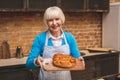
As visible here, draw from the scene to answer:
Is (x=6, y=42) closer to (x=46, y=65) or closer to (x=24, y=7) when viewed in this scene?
(x=24, y=7)

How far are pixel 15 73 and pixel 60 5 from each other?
1451mm

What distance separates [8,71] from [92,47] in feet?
7.21

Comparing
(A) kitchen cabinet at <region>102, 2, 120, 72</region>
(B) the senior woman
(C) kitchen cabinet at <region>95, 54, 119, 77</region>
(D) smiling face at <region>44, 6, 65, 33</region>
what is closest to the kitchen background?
(A) kitchen cabinet at <region>102, 2, 120, 72</region>

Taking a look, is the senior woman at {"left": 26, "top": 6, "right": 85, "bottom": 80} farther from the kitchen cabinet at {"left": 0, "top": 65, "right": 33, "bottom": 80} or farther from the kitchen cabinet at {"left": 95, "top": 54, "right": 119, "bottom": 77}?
the kitchen cabinet at {"left": 95, "top": 54, "right": 119, "bottom": 77}

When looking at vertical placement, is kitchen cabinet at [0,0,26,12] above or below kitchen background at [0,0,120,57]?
above

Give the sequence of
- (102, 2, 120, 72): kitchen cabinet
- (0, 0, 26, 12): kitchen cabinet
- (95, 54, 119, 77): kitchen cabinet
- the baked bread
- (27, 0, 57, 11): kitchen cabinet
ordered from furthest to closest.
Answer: (102, 2, 120, 72): kitchen cabinet → (95, 54, 119, 77): kitchen cabinet → (27, 0, 57, 11): kitchen cabinet → (0, 0, 26, 12): kitchen cabinet → the baked bread

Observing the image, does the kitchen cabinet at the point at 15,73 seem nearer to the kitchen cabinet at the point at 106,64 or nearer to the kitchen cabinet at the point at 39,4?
the kitchen cabinet at the point at 39,4

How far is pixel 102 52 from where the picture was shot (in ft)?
15.7

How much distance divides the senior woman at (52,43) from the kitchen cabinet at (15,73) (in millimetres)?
1241

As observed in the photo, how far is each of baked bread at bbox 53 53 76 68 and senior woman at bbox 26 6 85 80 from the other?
8 centimetres

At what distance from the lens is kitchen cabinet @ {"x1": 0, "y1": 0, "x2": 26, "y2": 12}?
12.5ft

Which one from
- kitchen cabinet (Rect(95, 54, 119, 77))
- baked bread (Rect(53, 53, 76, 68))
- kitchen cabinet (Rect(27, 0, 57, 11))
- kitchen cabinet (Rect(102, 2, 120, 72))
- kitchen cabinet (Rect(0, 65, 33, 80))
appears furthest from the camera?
kitchen cabinet (Rect(102, 2, 120, 72))

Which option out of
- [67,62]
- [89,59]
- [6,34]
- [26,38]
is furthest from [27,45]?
[67,62]

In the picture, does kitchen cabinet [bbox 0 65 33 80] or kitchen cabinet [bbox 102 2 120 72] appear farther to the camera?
kitchen cabinet [bbox 102 2 120 72]
